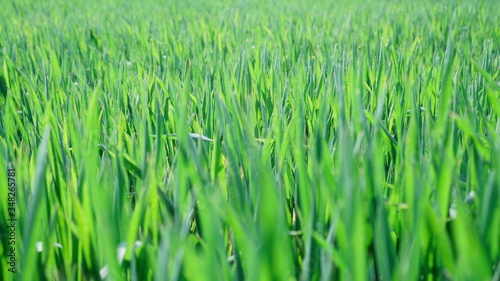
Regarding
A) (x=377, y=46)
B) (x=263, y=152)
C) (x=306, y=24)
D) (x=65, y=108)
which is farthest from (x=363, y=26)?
(x=263, y=152)

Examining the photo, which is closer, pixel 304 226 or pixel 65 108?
pixel 304 226

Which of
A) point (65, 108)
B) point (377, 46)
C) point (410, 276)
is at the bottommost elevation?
point (377, 46)

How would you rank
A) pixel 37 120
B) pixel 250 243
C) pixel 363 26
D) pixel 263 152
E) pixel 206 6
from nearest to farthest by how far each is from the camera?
pixel 250 243 < pixel 263 152 < pixel 37 120 < pixel 363 26 < pixel 206 6

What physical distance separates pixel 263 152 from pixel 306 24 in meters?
2.24

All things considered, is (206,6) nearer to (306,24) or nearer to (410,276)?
(306,24)

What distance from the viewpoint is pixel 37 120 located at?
0.90 metres

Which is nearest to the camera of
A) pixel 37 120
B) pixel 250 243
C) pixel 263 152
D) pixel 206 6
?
pixel 250 243

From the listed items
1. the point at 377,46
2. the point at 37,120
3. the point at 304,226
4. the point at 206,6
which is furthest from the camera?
the point at 206,6

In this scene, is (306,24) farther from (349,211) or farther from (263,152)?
(349,211)

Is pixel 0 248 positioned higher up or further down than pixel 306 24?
higher up

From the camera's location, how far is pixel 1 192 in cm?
54

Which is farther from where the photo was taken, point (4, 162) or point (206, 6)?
point (206, 6)

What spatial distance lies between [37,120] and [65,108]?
0.08 meters

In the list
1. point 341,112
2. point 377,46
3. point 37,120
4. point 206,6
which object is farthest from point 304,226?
point 206,6
